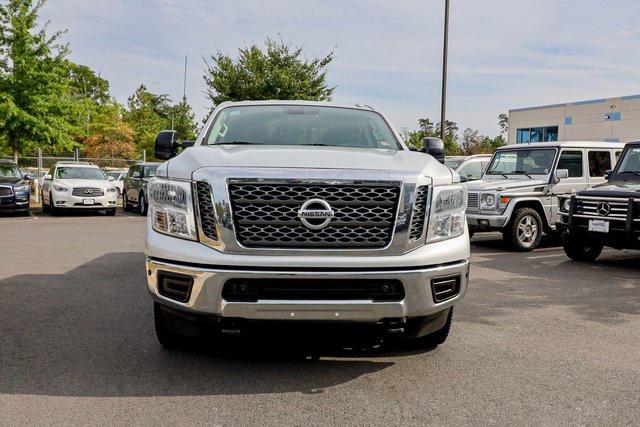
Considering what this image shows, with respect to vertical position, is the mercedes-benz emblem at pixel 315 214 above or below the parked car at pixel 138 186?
above

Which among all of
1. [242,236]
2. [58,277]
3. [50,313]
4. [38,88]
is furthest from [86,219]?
[242,236]

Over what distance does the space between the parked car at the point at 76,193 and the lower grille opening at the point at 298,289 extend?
50.3 ft

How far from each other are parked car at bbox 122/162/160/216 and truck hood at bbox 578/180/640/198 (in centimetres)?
1311

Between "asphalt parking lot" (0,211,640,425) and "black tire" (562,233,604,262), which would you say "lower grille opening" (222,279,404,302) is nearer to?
"asphalt parking lot" (0,211,640,425)

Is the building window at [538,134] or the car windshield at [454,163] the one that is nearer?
the car windshield at [454,163]

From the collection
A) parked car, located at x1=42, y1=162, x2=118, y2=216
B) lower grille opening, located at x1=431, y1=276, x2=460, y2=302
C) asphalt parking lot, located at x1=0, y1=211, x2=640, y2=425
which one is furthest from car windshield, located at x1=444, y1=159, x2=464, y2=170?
lower grille opening, located at x1=431, y1=276, x2=460, y2=302

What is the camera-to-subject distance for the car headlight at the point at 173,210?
12.2 feet

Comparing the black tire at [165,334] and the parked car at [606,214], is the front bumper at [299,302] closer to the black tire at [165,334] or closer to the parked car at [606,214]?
the black tire at [165,334]

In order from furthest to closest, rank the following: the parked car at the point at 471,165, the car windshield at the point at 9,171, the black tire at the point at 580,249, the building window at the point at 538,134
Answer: the building window at the point at 538,134 → the car windshield at the point at 9,171 → the parked car at the point at 471,165 → the black tire at the point at 580,249

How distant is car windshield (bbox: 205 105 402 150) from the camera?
5105 millimetres

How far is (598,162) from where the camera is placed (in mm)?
11195

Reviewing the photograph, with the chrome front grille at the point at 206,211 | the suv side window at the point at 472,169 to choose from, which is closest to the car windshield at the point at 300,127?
the chrome front grille at the point at 206,211

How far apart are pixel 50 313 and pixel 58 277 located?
1937 mm

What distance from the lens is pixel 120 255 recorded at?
9250mm
